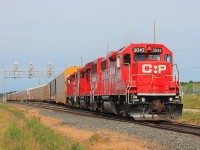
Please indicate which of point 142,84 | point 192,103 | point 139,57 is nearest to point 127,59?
point 139,57

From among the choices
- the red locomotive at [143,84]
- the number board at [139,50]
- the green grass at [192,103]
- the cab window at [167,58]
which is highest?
the number board at [139,50]

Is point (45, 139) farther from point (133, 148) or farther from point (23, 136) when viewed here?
point (133, 148)

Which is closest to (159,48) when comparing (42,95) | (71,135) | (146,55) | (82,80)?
(146,55)

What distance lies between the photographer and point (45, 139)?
1104cm

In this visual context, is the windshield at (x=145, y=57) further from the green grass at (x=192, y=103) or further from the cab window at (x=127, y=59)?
the green grass at (x=192, y=103)

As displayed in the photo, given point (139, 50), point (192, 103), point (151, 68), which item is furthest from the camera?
point (192, 103)

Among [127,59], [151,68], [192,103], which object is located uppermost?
[127,59]

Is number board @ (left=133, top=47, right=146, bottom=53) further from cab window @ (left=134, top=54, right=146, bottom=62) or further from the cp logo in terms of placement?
the cp logo

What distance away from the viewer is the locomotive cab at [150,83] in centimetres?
1756

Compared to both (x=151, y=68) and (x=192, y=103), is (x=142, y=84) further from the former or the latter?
(x=192, y=103)

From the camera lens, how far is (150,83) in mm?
18125

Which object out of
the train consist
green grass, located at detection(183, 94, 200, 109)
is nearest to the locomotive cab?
the train consist

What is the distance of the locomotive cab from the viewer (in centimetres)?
1756

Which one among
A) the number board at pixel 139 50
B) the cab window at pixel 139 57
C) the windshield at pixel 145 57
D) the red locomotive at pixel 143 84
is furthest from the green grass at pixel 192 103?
the number board at pixel 139 50
